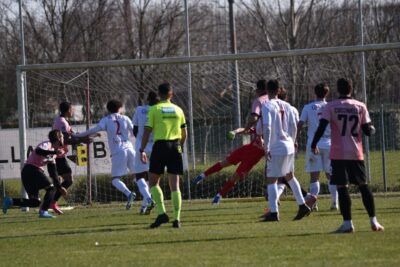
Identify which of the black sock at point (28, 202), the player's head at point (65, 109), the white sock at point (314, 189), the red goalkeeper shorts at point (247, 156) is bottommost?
the black sock at point (28, 202)

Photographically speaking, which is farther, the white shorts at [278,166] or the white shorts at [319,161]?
the white shorts at [319,161]

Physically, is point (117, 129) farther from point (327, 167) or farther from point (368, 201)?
point (368, 201)

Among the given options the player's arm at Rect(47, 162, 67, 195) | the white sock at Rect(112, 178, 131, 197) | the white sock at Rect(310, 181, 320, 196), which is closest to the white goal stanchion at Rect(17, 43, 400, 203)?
the white sock at Rect(112, 178, 131, 197)

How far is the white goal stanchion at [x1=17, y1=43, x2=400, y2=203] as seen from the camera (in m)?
24.6

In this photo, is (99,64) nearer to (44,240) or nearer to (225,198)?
(225,198)

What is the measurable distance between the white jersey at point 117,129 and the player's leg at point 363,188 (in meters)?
6.42

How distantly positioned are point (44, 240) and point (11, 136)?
43.2 ft

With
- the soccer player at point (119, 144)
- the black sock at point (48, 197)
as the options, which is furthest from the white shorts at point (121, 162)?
the black sock at point (48, 197)

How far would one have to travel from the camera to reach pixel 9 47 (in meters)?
44.7

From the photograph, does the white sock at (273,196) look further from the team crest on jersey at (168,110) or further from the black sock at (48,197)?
the black sock at (48,197)

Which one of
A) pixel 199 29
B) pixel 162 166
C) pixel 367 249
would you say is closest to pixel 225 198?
pixel 162 166

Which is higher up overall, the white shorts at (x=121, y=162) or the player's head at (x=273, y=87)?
the player's head at (x=273, y=87)

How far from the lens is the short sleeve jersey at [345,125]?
44.1 ft

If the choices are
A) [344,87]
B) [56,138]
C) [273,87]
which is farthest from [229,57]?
[344,87]
